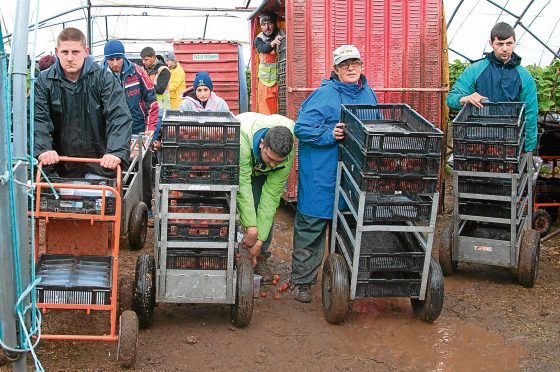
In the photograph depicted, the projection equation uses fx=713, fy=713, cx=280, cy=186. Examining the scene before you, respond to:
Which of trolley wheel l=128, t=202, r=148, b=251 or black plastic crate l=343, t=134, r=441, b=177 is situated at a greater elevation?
black plastic crate l=343, t=134, r=441, b=177

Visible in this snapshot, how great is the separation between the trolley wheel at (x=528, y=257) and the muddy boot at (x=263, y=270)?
7.90 ft

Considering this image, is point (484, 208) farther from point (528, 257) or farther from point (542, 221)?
point (542, 221)

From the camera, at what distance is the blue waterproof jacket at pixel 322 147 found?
6.14 metres

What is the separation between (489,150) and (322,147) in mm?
1653

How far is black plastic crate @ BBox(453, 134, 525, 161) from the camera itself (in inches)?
259

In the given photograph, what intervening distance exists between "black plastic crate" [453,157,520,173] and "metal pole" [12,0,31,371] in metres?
4.17

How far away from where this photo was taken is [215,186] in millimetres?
5367

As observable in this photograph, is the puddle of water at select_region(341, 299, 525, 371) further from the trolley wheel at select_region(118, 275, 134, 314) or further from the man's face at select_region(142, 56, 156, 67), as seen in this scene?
the man's face at select_region(142, 56, 156, 67)

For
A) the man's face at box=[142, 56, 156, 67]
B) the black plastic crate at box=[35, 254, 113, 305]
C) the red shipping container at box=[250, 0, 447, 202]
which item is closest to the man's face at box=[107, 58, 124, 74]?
the red shipping container at box=[250, 0, 447, 202]

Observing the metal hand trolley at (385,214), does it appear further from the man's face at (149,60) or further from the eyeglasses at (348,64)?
the man's face at (149,60)

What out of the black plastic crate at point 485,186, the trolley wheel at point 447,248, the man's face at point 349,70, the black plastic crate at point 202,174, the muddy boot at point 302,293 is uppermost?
the man's face at point 349,70

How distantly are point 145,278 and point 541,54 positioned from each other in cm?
1456

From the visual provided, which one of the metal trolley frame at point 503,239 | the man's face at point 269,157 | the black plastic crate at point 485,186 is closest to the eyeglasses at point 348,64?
the man's face at point 269,157

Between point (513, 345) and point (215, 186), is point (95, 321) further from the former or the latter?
point (513, 345)
